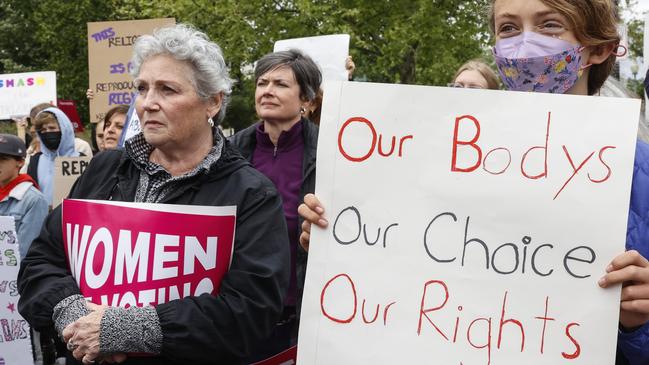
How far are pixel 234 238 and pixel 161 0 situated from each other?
1547 centimetres

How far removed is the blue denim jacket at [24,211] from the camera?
17.7ft

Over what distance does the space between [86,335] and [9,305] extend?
9.43 ft

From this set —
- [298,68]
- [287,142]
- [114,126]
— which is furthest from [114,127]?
[287,142]

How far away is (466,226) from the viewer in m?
1.77

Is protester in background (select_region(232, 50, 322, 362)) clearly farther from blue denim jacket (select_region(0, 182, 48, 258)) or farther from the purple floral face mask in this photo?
blue denim jacket (select_region(0, 182, 48, 258))

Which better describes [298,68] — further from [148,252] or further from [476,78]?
[148,252]

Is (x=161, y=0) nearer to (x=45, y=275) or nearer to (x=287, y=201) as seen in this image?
(x=287, y=201)

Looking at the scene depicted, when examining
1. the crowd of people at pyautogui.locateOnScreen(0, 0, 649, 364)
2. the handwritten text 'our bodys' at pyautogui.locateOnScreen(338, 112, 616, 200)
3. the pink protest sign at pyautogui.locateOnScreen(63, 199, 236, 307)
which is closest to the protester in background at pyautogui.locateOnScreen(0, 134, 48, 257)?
the crowd of people at pyautogui.locateOnScreen(0, 0, 649, 364)

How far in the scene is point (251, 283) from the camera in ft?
7.71

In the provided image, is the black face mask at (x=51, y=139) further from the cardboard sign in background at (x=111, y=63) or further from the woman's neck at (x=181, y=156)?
the woman's neck at (x=181, y=156)

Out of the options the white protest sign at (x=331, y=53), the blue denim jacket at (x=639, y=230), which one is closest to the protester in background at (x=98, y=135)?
the white protest sign at (x=331, y=53)

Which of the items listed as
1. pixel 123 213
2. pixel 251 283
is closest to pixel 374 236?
pixel 251 283

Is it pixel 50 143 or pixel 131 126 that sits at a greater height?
pixel 131 126

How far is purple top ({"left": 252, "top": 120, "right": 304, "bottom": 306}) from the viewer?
359 cm
